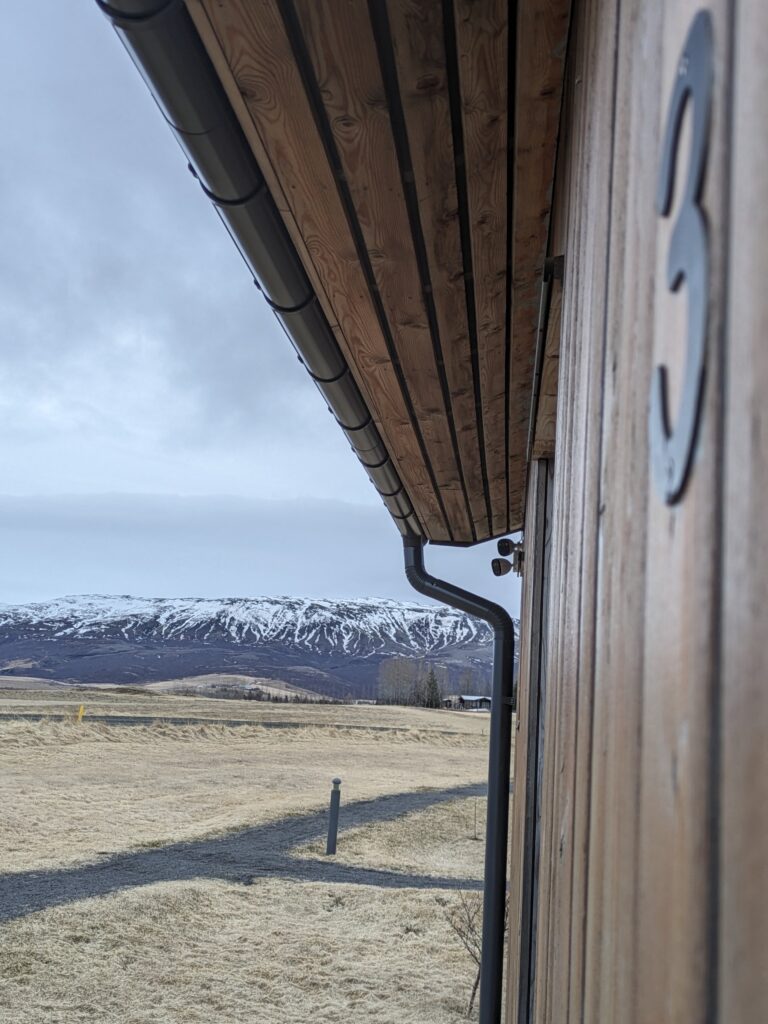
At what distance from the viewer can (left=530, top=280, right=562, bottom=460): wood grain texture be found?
199cm

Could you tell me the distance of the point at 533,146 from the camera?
164cm

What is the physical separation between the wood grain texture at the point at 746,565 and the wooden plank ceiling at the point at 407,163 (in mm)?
1119

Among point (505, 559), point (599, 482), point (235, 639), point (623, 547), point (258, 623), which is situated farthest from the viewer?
point (258, 623)

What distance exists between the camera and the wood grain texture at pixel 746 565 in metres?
0.32

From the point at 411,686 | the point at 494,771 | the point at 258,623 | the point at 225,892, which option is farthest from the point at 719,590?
the point at 258,623

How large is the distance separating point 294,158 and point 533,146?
0.46 meters

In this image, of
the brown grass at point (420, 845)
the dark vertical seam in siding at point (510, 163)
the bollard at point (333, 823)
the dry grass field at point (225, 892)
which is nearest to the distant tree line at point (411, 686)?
the dry grass field at point (225, 892)

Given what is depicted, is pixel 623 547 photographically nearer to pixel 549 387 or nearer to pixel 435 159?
pixel 435 159

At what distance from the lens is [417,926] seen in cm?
664

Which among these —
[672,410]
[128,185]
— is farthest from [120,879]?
[128,185]

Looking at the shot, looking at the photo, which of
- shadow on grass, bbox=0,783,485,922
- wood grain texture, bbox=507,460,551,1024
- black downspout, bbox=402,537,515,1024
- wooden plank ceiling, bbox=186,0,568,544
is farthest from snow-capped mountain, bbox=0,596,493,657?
wooden plank ceiling, bbox=186,0,568,544

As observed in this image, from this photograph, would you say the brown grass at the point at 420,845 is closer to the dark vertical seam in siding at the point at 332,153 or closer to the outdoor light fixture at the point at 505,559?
the outdoor light fixture at the point at 505,559

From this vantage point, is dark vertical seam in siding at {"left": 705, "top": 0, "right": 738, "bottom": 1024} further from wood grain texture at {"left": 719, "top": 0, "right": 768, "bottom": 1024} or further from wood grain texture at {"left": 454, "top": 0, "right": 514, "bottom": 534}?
wood grain texture at {"left": 454, "top": 0, "right": 514, "bottom": 534}

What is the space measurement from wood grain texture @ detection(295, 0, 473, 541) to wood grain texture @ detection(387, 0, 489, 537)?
42 mm
